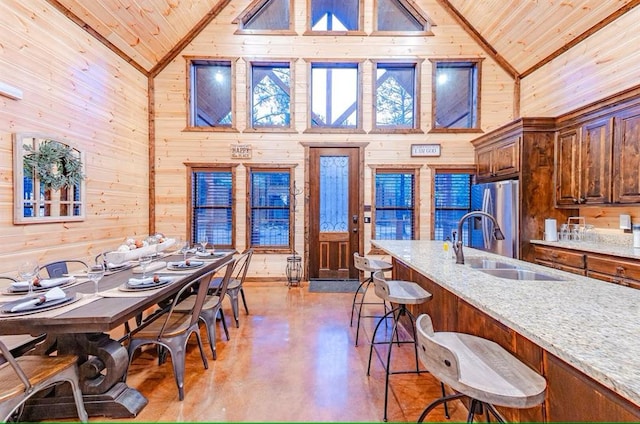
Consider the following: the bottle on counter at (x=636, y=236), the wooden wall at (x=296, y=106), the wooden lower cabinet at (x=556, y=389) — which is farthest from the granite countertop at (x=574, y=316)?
the wooden wall at (x=296, y=106)

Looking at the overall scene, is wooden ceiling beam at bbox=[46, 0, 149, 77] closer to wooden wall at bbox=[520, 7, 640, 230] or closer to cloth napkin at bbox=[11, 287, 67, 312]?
cloth napkin at bbox=[11, 287, 67, 312]

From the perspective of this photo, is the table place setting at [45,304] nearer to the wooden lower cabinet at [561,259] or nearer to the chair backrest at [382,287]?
the chair backrest at [382,287]

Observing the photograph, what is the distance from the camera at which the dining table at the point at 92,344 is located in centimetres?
174

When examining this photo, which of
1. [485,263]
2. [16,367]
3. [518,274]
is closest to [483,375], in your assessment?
[518,274]

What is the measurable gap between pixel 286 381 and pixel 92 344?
1370 mm

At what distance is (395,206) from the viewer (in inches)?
223

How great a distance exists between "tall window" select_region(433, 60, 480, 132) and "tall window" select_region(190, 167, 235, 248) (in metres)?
3.91

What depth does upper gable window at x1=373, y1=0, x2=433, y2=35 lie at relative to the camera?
5.55 m

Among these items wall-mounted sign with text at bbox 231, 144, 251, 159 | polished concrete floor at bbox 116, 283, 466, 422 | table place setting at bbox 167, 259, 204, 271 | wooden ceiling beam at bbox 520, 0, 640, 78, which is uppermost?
wooden ceiling beam at bbox 520, 0, 640, 78

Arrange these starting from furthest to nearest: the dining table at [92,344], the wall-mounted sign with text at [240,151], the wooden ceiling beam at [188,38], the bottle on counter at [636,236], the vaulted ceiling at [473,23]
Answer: the wall-mounted sign with text at [240,151] < the wooden ceiling beam at [188,38] < the vaulted ceiling at [473,23] < the bottle on counter at [636,236] < the dining table at [92,344]

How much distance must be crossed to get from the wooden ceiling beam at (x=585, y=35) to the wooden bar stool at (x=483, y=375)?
15.2 ft

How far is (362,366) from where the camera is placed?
2660 millimetres

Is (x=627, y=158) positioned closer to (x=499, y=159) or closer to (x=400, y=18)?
(x=499, y=159)

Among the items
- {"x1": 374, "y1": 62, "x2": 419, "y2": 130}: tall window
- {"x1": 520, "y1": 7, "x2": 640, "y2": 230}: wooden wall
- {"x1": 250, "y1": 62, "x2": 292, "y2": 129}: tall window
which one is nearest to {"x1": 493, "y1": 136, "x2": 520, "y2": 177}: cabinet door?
{"x1": 520, "y1": 7, "x2": 640, "y2": 230}: wooden wall
